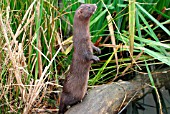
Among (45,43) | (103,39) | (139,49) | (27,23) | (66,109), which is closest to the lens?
(66,109)

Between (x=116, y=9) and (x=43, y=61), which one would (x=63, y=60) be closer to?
(x=43, y=61)

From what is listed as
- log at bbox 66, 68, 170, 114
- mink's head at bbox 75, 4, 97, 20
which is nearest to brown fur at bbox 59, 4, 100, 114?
mink's head at bbox 75, 4, 97, 20

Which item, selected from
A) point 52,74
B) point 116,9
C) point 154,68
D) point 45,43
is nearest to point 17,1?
point 45,43

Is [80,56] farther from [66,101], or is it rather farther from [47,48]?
[47,48]

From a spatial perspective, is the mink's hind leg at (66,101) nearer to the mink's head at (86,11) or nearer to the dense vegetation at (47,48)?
the dense vegetation at (47,48)

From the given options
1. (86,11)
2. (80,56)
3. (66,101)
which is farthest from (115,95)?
(86,11)

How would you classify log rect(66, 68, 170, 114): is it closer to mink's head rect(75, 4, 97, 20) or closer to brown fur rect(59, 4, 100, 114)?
brown fur rect(59, 4, 100, 114)

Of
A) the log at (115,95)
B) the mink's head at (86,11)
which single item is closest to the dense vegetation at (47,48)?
the log at (115,95)
